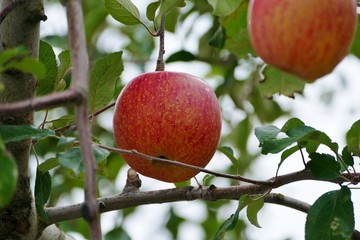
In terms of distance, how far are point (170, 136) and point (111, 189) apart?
1.26 metres

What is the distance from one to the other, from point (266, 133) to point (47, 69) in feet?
1.25

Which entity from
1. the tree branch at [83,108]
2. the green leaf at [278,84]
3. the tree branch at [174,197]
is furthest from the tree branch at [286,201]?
the tree branch at [83,108]

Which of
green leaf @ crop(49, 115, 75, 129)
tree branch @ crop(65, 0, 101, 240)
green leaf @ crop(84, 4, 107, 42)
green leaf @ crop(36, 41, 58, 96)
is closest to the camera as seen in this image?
tree branch @ crop(65, 0, 101, 240)

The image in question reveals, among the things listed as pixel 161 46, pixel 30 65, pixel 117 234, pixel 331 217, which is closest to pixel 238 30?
pixel 161 46

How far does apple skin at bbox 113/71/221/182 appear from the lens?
4.09 feet

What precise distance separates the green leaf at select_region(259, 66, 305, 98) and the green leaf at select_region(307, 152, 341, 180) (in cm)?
25

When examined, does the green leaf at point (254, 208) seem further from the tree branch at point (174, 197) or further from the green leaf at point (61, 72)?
the green leaf at point (61, 72)

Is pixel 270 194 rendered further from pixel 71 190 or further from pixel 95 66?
pixel 71 190

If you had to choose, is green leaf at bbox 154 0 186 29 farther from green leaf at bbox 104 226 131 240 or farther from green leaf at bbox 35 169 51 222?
green leaf at bbox 104 226 131 240

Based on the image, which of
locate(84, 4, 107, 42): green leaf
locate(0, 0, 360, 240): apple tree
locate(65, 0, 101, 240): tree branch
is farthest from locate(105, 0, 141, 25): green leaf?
locate(84, 4, 107, 42): green leaf

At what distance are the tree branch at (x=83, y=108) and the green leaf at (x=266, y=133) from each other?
0.56m

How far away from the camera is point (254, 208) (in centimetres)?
136

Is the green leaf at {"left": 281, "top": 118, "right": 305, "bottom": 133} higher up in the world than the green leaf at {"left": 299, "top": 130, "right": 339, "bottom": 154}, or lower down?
higher up

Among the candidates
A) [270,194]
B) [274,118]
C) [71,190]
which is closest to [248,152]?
[274,118]
